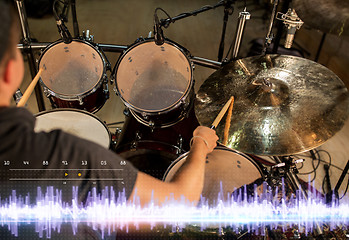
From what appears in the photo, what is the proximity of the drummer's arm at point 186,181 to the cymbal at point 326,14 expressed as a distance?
703mm

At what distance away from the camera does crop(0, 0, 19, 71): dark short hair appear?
1.68 ft

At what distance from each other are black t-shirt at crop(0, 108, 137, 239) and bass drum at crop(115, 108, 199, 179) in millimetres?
767

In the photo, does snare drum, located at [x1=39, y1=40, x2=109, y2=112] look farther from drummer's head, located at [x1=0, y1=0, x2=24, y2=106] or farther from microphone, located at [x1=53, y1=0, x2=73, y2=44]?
drummer's head, located at [x1=0, y1=0, x2=24, y2=106]

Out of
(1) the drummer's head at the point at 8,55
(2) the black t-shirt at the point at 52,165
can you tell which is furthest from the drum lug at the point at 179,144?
(1) the drummer's head at the point at 8,55

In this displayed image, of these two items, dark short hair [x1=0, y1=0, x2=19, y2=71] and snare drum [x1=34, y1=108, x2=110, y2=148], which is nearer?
dark short hair [x1=0, y1=0, x2=19, y2=71]

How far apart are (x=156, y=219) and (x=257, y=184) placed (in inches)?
20.7

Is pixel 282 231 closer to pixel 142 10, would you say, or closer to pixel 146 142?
pixel 146 142

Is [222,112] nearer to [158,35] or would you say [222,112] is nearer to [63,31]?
[158,35]

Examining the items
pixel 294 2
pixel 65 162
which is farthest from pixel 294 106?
pixel 65 162

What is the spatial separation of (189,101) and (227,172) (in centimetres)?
46

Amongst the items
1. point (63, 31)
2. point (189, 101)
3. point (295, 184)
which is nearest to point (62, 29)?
point (63, 31)

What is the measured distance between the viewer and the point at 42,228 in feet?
2.84

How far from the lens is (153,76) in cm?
177

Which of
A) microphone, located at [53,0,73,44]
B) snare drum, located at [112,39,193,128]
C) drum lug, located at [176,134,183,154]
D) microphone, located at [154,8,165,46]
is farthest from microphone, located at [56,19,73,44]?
drum lug, located at [176,134,183,154]
